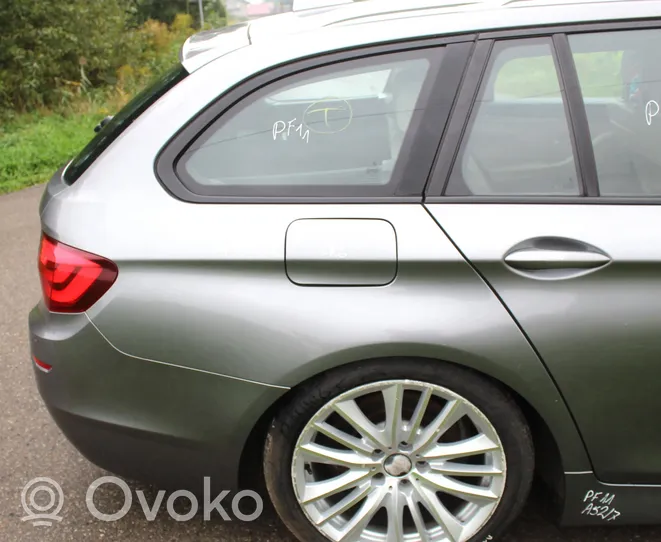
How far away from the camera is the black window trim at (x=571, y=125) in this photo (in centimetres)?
189

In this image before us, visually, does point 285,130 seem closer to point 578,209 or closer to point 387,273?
point 387,273

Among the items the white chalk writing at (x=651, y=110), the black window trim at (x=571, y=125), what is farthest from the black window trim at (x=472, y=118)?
the white chalk writing at (x=651, y=110)

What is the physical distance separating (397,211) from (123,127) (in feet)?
2.85

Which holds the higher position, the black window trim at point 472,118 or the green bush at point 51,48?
the green bush at point 51,48

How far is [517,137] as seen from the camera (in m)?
1.96

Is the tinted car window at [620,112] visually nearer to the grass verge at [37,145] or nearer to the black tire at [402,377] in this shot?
the black tire at [402,377]

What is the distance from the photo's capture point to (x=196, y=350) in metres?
1.88

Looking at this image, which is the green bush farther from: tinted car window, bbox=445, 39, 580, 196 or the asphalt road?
tinted car window, bbox=445, 39, 580, 196

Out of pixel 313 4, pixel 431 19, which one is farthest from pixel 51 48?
pixel 431 19

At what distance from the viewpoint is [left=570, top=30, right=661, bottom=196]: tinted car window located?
1.93 metres

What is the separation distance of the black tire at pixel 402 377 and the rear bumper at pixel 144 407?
0.29 feet

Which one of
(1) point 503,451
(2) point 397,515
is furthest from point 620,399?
(2) point 397,515

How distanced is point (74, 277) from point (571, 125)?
147 cm

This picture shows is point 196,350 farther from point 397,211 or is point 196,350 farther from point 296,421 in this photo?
point 397,211
